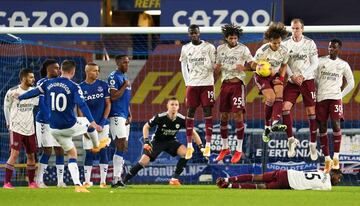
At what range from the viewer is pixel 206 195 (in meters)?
16.8

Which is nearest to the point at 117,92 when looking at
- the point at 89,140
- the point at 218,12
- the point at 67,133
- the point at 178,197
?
the point at 89,140

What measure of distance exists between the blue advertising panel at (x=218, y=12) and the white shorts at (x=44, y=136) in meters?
6.96

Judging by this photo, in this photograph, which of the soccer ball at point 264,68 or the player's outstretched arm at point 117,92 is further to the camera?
the player's outstretched arm at point 117,92

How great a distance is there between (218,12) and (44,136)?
25.4 ft

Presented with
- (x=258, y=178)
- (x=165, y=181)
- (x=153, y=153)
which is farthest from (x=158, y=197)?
(x=165, y=181)

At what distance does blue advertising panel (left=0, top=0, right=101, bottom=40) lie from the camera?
1074 inches

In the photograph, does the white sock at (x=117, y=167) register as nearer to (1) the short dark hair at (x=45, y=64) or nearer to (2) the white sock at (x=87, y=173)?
(2) the white sock at (x=87, y=173)

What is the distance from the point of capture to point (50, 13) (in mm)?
27391

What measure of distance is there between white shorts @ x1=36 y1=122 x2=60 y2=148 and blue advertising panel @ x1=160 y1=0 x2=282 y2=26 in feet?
22.8

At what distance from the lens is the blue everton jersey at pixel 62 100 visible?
58.0ft

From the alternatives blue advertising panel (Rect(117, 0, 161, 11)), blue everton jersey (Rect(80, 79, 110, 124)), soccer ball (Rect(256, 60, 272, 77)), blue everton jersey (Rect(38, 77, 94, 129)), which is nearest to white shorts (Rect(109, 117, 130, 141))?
→ blue everton jersey (Rect(80, 79, 110, 124))

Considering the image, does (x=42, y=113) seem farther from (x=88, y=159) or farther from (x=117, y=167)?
(x=117, y=167)

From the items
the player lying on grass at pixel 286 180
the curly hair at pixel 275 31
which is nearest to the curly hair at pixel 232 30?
the curly hair at pixel 275 31

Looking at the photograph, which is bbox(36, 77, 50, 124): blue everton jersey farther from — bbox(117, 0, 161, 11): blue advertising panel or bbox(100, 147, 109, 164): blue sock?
bbox(117, 0, 161, 11): blue advertising panel
